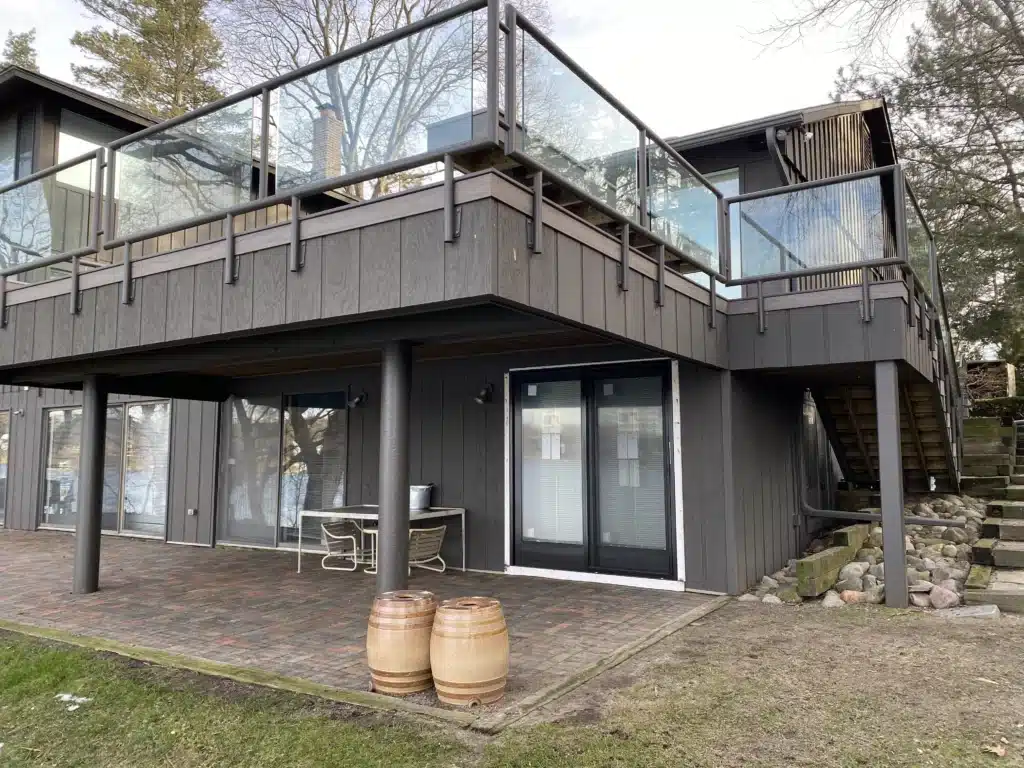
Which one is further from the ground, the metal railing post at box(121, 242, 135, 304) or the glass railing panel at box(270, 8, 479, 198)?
the glass railing panel at box(270, 8, 479, 198)

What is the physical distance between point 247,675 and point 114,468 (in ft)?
25.9

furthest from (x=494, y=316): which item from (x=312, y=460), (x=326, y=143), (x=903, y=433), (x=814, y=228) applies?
(x=903, y=433)

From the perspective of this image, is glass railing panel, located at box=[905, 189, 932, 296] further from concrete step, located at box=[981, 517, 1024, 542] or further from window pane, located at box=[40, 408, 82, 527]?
window pane, located at box=[40, 408, 82, 527]

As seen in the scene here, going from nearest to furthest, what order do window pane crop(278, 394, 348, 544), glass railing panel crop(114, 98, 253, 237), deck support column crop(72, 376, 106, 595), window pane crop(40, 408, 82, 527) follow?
glass railing panel crop(114, 98, 253, 237), deck support column crop(72, 376, 106, 595), window pane crop(278, 394, 348, 544), window pane crop(40, 408, 82, 527)

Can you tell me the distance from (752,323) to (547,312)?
304cm

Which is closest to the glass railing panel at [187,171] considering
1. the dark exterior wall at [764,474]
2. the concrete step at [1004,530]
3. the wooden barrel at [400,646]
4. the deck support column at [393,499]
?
the deck support column at [393,499]

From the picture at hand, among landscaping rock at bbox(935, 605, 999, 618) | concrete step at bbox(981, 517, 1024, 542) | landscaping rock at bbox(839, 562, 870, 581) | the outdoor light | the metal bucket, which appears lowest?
landscaping rock at bbox(935, 605, 999, 618)

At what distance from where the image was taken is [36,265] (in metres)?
5.72

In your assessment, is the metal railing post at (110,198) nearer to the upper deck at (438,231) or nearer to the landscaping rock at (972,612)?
the upper deck at (438,231)

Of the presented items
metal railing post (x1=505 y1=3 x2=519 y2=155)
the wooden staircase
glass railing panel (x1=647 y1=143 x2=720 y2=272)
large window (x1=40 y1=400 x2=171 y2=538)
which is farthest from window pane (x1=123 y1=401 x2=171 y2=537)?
the wooden staircase

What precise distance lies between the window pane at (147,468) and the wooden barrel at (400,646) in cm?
732

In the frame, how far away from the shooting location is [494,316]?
404 centimetres

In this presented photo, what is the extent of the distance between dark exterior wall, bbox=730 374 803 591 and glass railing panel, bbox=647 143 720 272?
116 centimetres

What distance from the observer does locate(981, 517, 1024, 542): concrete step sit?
6270 mm
